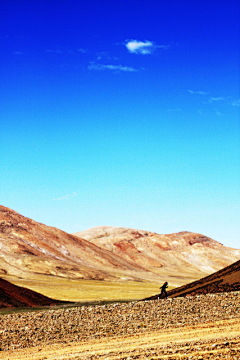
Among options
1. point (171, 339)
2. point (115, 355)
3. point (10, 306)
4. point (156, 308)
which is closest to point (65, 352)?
point (115, 355)

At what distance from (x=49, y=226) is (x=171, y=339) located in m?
145

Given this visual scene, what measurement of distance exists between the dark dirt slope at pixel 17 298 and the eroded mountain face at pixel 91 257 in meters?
63.5

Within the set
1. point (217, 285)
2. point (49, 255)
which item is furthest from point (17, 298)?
point (49, 255)

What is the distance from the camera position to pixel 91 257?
142500 millimetres

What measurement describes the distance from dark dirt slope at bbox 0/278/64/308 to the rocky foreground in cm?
998

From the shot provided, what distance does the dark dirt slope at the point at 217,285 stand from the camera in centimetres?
2367

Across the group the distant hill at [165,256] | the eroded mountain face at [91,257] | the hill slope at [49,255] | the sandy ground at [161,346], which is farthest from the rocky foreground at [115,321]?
the distant hill at [165,256]

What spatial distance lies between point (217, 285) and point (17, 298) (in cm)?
1857

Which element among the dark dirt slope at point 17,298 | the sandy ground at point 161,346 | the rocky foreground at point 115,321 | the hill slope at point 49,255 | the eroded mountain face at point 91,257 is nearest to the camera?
the sandy ground at point 161,346

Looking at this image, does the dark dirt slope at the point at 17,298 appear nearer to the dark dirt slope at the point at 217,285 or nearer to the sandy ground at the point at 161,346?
the dark dirt slope at the point at 217,285

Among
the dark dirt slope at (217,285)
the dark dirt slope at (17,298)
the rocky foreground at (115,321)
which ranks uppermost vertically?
the dark dirt slope at (217,285)

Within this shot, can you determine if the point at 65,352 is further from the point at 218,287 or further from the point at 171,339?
the point at 218,287

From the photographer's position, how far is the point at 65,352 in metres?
13.6

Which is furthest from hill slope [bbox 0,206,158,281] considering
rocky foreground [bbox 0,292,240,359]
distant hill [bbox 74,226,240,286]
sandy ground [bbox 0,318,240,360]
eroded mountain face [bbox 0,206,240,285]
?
sandy ground [bbox 0,318,240,360]
